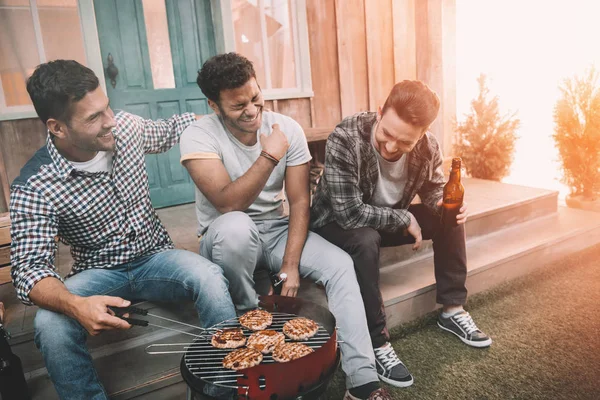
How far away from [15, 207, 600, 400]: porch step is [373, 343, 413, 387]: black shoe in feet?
1.44

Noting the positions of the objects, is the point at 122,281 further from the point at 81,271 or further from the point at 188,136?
the point at 188,136

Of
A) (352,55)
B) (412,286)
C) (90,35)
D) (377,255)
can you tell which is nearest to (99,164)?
(377,255)

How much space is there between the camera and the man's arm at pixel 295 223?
6.53ft

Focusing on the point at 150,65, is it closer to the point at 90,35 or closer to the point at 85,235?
the point at 90,35

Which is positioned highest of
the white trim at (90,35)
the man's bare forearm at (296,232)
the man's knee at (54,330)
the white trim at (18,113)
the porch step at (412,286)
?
the white trim at (90,35)

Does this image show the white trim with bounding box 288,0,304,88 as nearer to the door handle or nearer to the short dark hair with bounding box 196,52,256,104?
the door handle

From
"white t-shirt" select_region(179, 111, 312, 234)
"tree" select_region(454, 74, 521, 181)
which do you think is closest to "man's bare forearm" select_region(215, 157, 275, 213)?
"white t-shirt" select_region(179, 111, 312, 234)

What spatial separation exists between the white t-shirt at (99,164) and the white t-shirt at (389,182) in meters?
1.38

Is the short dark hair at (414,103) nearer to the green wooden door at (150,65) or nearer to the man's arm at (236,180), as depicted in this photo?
the man's arm at (236,180)

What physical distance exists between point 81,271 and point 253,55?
3.34 metres

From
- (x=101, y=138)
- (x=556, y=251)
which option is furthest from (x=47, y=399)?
(x=556, y=251)

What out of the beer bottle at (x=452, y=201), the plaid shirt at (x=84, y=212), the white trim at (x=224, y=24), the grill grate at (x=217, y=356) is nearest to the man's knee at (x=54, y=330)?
the plaid shirt at (x=84, y=212)

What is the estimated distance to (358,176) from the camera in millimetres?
2217

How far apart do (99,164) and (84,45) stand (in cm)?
225
